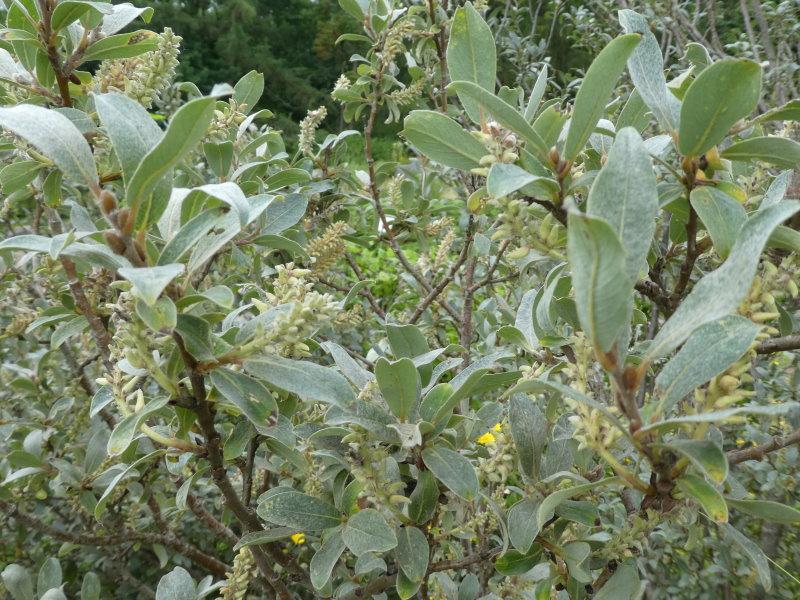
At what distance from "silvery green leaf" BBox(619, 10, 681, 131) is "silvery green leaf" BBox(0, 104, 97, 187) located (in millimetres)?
684

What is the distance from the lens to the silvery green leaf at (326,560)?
1.01m

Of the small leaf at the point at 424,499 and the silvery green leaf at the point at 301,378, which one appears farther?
the small leaf at the point at 424,499

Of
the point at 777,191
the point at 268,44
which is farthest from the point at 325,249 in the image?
the point at 268,44

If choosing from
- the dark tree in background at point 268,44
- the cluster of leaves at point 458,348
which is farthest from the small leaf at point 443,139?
the dark tree in background at point 268,44

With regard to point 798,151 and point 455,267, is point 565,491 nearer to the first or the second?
point 798,151

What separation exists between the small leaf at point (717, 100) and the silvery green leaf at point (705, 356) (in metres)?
0.24

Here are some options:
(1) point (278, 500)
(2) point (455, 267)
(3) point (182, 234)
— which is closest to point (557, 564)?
(1) point (278, 500)

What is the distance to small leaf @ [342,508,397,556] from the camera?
92 cm

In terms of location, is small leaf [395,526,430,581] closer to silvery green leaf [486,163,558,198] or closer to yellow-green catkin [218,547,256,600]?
yellow-green catkin [218,547,256,600]

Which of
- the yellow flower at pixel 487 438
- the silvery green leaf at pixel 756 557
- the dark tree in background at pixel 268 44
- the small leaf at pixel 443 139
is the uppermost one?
the small leaf at pixel 443 139

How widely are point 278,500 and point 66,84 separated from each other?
0.89 metres

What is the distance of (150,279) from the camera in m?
0.66

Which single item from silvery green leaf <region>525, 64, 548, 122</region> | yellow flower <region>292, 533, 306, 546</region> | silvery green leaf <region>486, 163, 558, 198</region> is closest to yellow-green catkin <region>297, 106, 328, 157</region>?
silvery green leaf <region>525, 64, 548, 122</region>

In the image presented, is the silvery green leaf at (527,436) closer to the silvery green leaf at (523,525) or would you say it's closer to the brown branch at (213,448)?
the silvery green leaf at (523,525)
